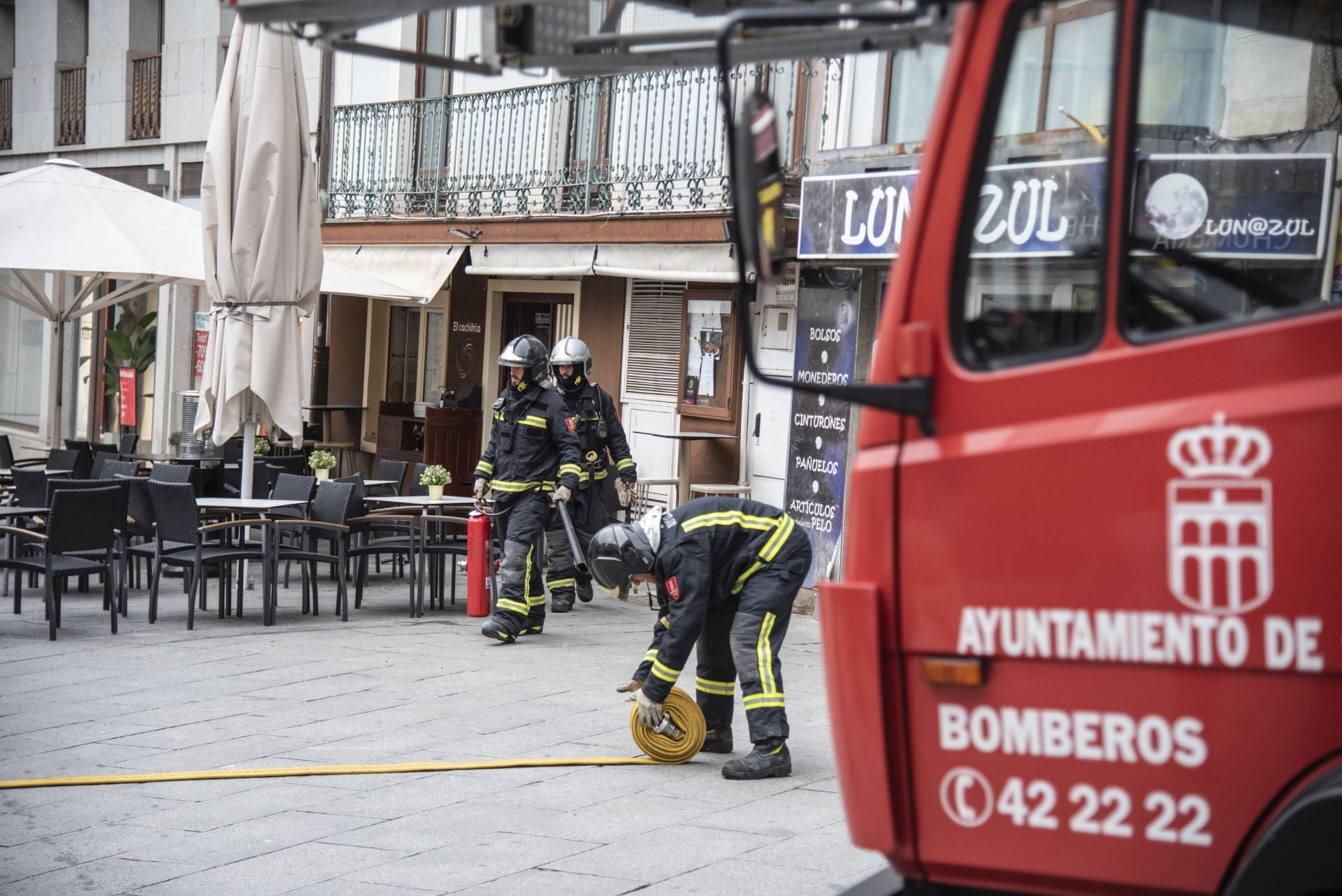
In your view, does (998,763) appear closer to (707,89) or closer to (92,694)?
(92,694)

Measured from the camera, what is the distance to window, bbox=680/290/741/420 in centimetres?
1349

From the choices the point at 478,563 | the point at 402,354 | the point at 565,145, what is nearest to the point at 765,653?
the point at 478,563

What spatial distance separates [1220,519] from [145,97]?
75.5 feet

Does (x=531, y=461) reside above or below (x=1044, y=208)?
below

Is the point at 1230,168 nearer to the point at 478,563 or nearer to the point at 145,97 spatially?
the point at 478,563

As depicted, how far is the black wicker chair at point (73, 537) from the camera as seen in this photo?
9.98 meters

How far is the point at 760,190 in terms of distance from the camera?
310 cm

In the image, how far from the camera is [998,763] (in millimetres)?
3152

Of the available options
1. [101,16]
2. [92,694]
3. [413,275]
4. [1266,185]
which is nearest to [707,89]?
[413,275]

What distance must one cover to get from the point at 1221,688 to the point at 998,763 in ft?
1.58

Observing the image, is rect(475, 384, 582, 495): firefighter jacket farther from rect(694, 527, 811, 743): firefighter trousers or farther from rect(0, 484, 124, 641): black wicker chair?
rect(694, 527, 811, 743): firefighter trousers

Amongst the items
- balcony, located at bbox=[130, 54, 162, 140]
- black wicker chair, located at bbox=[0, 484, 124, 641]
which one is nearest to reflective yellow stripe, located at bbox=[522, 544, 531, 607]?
black wicker chair, located at bbox=[0, 484, 124, 641]

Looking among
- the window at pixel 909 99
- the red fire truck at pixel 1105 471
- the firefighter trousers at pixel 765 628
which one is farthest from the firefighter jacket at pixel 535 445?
the red fire truck at pixel 1105 471

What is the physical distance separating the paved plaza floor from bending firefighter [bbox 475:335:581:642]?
0.64 m
